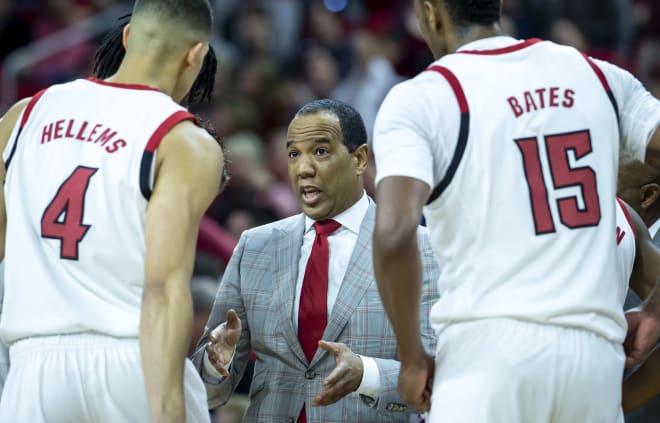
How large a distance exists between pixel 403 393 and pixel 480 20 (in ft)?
4.80

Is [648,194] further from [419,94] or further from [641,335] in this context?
[419,94]

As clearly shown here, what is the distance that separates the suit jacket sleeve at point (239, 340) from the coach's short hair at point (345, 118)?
0.75m

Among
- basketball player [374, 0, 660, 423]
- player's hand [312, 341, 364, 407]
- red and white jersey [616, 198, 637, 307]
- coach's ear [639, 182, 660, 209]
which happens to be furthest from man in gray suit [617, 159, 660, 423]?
player's hand [312, 341, 364, 407]

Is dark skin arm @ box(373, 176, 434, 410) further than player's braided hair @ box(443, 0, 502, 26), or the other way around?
player's braided hair @ box(443, 0, 502, 26)

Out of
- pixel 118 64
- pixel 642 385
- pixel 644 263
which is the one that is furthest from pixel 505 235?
pixel 118 64

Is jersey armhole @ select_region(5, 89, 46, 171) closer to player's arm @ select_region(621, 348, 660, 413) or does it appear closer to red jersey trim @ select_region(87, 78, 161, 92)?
red jersey trim @ select_region(87, 78, 161, 92)

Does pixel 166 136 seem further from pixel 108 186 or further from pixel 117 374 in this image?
pixel 117 374

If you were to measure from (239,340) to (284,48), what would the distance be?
9.53 m

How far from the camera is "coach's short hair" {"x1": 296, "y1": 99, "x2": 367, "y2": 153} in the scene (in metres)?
5.97

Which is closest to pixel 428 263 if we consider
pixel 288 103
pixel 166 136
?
pixel 166 136

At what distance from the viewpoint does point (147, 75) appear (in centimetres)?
471

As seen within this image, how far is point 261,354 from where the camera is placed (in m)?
5.72

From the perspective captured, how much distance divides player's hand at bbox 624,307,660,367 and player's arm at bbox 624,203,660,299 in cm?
50

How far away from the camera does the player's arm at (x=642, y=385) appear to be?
4.91m
